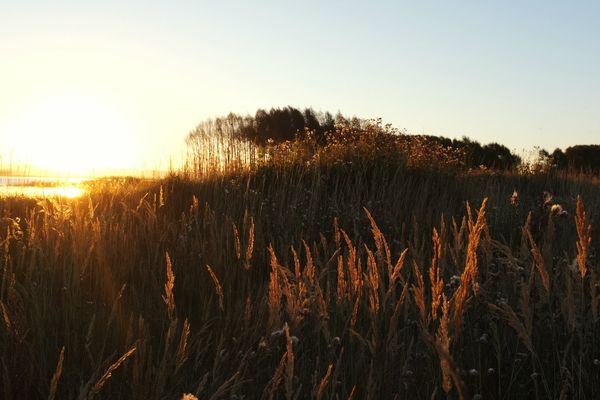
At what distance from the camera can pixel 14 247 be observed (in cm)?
377

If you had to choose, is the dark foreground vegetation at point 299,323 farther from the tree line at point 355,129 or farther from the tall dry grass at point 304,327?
the tree line at point 355,129

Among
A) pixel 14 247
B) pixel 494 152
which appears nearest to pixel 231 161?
pixel 14 247

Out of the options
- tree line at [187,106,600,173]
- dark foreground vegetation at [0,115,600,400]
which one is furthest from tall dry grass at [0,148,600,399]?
tree line at [187,106,600,173]

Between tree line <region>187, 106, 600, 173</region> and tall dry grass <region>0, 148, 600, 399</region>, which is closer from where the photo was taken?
tall dry grass <region>0, 148, 600, 399</region>

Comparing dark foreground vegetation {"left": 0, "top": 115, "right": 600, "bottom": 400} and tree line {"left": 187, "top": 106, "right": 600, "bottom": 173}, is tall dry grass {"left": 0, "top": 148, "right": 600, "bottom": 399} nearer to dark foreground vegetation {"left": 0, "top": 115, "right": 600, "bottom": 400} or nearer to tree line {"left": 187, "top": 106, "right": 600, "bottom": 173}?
dark foreground vegetation {"left": 0, "top": 115, "right": 600, "bottom": 400}

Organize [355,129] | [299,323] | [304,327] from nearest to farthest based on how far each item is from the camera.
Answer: [299,323]
[304,327]
[355,129]

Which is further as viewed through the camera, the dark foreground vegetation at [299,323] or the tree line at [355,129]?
the tree line at [355,129]

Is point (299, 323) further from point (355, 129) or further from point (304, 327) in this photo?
point (355, 129)

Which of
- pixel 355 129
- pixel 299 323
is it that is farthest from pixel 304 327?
pixel 355 129

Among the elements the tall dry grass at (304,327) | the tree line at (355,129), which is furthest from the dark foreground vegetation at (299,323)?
the tree line at (355,129)

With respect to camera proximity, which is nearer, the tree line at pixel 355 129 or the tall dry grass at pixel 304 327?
the tall dry grass at pixel 304 327

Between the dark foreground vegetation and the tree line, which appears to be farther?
the tree line

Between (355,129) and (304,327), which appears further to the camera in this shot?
(355,129)

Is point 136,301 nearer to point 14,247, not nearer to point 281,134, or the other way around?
point 14,247
